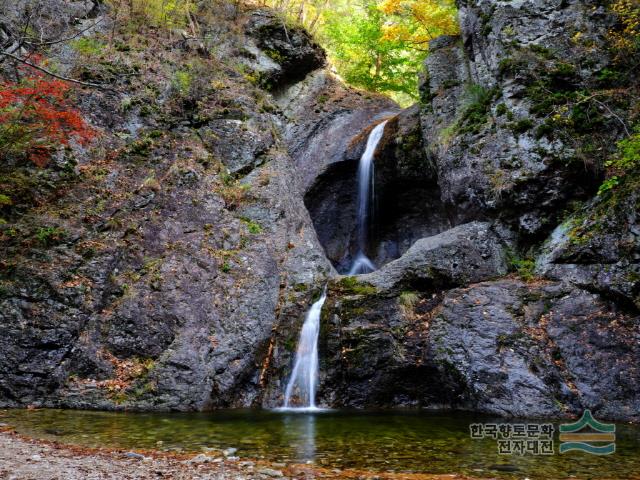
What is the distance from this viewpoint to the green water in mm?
5133

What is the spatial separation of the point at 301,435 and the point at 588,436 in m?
4.06

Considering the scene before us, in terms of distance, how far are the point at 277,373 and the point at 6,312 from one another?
5.26m

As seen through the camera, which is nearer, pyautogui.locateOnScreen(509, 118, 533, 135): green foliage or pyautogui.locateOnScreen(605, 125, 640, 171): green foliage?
pyautogui.locateOnScreen(605, 125, 640, 171): green foliage

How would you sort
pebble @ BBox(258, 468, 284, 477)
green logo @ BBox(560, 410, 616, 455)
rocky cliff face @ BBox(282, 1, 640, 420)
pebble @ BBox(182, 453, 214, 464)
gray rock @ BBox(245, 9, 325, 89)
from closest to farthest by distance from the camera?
pebble @ BBox(258, 468, 284, 477), pebble @ BBox(182, 453, 214, 464), green logo @ BBox(560, 410, 616, 455), rocky cliff face @ BBox(282, 1, 640, 420), gray rock @ BBox(245, 9, 325, 89)

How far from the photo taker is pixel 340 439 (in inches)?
251

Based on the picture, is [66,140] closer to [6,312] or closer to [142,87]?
[142,87]

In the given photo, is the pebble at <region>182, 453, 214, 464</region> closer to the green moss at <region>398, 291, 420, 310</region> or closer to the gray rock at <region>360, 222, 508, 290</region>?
the green moss at <region>398, 291, 420, 310</region>

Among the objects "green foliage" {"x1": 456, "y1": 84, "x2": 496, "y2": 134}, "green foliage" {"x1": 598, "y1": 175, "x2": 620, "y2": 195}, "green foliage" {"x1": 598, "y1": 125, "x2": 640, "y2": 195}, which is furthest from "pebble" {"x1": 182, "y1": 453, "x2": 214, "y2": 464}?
"green foliage" {"x1": 456, "y1": 84, "x2": 496, "y2": 134}

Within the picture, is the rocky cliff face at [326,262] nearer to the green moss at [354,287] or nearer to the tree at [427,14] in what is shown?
the green moss at [354,287]

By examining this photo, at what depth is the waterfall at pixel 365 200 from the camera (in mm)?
15985

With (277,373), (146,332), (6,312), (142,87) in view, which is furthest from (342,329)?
(142,87)

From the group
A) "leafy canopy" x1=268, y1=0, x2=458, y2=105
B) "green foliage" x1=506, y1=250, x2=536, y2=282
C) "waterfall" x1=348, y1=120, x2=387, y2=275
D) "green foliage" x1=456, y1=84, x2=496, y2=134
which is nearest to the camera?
"green foliage" x1=506, y1=250, x2=536, y2=282

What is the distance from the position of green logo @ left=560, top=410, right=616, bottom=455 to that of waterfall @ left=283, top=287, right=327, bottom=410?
461 centimetres

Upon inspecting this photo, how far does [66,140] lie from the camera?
11250 millimetres
